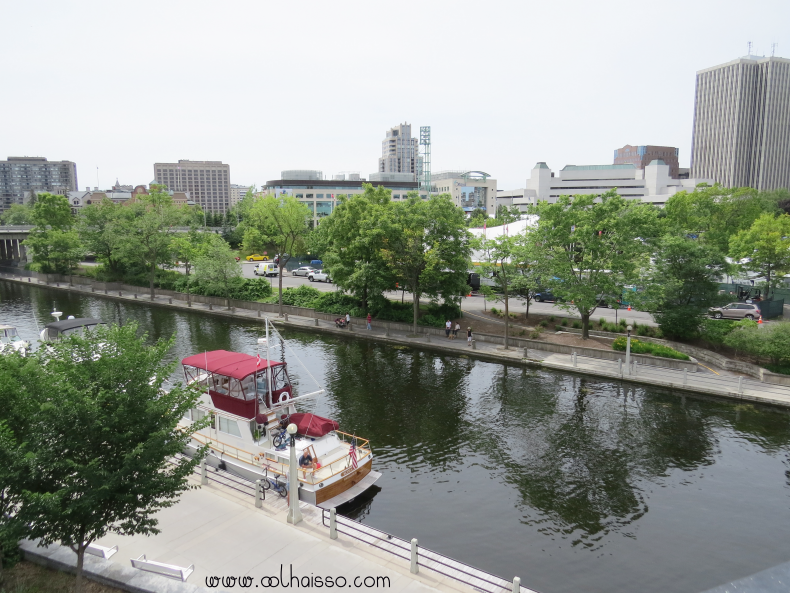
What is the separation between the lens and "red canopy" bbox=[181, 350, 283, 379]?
2091 centimetres

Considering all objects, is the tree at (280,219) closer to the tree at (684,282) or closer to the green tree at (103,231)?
the green tree at (103,231)

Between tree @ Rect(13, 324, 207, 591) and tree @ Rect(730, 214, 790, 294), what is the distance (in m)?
47.3

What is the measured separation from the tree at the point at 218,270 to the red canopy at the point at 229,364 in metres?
31.2

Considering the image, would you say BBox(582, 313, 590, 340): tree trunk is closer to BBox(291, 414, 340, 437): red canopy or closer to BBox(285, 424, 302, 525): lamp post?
BBox(291, 414, 340, 437): red canopy

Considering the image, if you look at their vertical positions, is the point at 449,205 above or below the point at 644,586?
above

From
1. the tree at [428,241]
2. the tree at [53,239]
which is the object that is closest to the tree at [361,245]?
the tree at [428,241]

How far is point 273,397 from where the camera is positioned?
2145 centimetres

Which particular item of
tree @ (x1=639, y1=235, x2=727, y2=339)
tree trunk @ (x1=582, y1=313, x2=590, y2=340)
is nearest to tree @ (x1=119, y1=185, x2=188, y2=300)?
tree trunk @ (x1=582, y1=313, x2=590, y2=340)

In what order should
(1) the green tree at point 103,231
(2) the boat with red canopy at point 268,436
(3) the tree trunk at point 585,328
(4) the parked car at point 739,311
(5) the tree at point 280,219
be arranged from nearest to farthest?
(2) the boat with red canopy at point 268,436 < (3) the tree trunk at point 585,328 < (4) the parked car at point 739,311 < (5) the tree at point 280,219 < (1) the green tree at point 103,231

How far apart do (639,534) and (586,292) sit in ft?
66.0

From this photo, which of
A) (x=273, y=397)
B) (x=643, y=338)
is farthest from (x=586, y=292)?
(x=273, y=397)

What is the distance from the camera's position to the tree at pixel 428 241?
38.8m

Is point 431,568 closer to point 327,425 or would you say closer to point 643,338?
point 327,425

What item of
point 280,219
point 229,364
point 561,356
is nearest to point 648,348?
point 561,356
